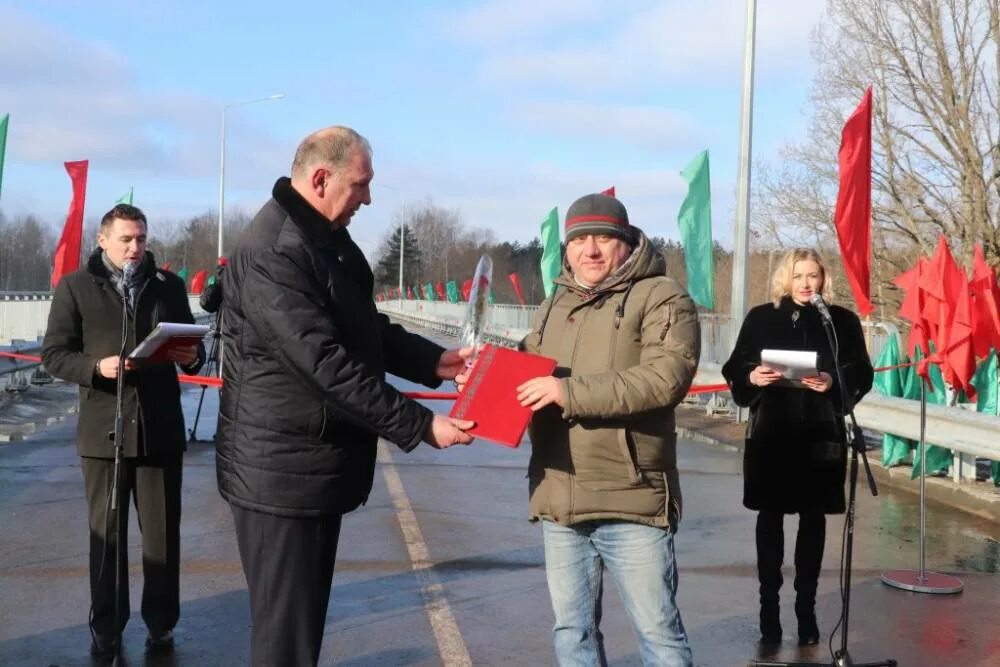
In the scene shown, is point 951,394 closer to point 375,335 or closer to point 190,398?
point 375,335

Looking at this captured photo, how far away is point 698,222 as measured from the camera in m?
15.9

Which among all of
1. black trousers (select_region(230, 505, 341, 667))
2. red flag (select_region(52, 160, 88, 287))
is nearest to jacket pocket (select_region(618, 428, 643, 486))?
black trousers (select_region(230, 505, 341, 667))

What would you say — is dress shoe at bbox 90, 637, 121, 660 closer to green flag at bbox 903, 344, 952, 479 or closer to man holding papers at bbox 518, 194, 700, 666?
man holding papers at bbox 518, 194, 700, 666

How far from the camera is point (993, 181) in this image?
2528cm

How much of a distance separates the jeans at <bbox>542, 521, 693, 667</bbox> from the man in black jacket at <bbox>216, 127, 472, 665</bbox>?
564mm

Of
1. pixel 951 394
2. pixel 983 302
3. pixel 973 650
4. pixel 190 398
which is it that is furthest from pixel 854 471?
pixel 190 398

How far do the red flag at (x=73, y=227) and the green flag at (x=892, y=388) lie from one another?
1088 cm

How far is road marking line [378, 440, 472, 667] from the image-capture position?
5059mm

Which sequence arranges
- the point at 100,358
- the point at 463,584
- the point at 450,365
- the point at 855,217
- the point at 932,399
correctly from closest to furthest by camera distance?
the point at 450,365 < the point at 100,358 < the point at 463,584 < the point at 855,217 < the point at 932,399

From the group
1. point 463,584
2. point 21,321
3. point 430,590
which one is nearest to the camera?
point 430,590

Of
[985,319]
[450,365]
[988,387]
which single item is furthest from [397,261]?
[450,365]

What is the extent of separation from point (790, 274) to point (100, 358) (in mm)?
3329

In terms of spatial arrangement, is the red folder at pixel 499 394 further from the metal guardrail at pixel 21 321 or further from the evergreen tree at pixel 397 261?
the evergreen tree at pixel 397 261

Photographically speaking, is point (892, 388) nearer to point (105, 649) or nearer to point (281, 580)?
point (105, 649)
